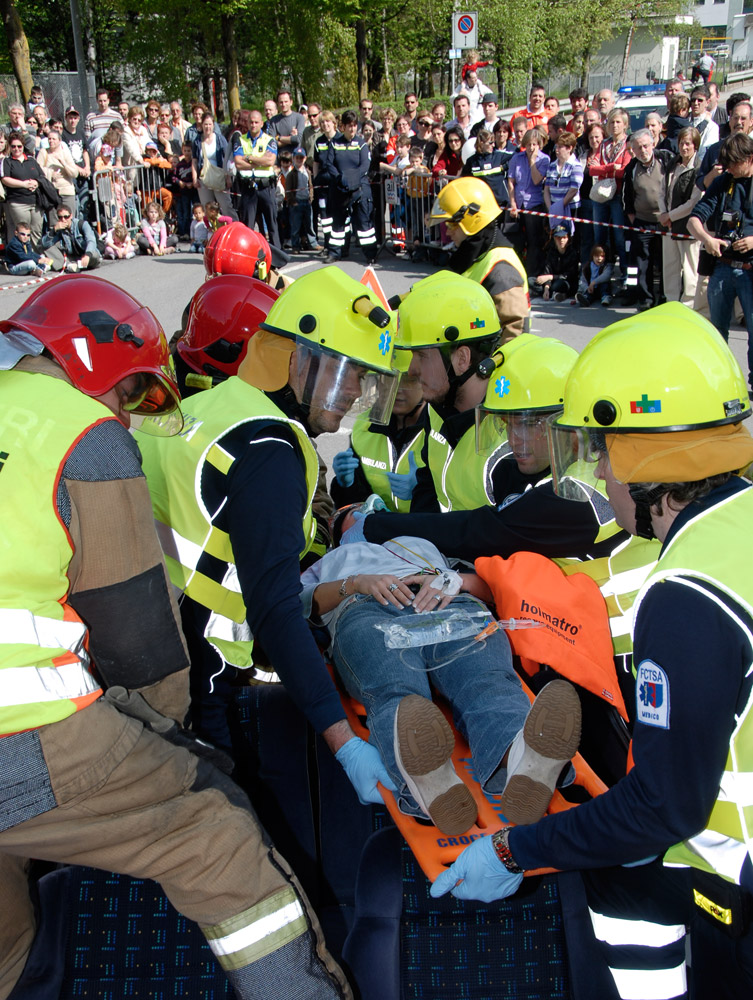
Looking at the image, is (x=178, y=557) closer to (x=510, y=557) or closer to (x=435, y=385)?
(x=510, y=557)

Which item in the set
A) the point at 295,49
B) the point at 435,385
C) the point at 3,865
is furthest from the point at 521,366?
the point at 295,49

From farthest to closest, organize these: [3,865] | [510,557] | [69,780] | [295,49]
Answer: [295,49]
[510,557]
[3,865]
[69,780]

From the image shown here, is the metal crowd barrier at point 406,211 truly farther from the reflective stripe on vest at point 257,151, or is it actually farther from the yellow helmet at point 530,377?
the yellow helmet at point 530,377

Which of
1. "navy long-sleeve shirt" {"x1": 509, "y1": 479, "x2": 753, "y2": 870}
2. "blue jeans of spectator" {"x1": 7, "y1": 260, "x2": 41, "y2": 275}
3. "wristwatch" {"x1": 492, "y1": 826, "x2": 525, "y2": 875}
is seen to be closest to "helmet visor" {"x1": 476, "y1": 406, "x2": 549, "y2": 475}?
"navy long-sleeve shirt" {"x1": 509, "y1": 479, "x2": 753, "y2": 870}

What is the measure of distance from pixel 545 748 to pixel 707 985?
696 mm

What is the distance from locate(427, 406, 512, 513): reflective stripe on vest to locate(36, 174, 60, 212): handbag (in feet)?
39.5

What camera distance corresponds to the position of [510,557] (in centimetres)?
296

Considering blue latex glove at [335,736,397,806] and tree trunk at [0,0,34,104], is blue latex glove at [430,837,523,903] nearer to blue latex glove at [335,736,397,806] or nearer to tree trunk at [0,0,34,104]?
blue latex glove at [335,736,397,806]

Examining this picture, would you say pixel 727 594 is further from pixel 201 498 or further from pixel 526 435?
pixel 526 435

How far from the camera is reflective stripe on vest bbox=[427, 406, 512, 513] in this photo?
11.2 feet

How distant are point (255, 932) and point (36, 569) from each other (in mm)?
960

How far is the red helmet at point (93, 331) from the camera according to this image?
219 centimetres

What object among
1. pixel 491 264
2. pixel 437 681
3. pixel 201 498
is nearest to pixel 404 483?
pixel 437 681

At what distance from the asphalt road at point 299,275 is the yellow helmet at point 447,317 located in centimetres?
310
